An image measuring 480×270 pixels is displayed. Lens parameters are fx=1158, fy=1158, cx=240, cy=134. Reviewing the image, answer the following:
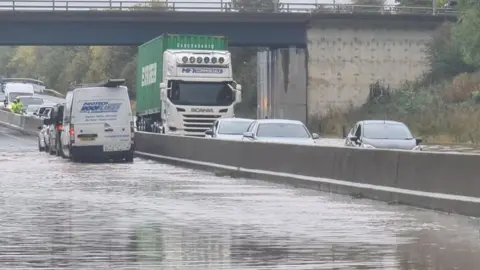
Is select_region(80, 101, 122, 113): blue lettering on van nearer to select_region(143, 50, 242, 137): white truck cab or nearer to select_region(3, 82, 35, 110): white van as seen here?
select_region(143, 50, 242, 137): white truck cab

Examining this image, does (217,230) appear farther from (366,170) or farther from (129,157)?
(129,157)

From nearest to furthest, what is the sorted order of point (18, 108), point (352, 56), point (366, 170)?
1. point (366, 170)
2. point (352, 56)
3. point (18, 108)

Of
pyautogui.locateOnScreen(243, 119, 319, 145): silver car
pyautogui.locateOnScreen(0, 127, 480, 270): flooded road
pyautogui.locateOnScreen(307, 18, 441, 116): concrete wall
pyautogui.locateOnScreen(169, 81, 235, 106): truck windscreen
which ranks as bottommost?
pyautogui.locateOnScreen(0, 127, 480, 270): flooded road

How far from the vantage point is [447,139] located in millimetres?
59844

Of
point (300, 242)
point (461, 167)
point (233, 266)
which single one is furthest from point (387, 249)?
point (461, 167)

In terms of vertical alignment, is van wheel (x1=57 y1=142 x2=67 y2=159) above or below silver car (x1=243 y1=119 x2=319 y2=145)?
below

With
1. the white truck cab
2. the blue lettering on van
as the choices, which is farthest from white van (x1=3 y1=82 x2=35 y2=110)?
the blue lettering on van

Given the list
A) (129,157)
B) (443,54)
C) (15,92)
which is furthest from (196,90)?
(15,92)

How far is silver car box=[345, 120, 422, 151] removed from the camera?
102 feet

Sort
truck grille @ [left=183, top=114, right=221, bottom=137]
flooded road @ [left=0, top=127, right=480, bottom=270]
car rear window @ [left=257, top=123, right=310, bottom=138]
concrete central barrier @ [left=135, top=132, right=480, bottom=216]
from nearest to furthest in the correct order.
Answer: flooded road @ [left=0, top=127, right=480, bottom=270] → concrete central barrier @ [left=135, top=132, right=480, bottom=216] → car rear window @ [left=257, top=123, right=310, bottom=138] → truck grille @ [left=183, top=114, right=221, bottom=137]

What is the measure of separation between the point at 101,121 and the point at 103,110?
1.21 ft

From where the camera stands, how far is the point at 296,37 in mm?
75312

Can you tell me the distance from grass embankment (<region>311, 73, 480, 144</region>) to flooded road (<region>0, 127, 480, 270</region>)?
125ft

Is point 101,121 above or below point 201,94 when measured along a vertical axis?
below
